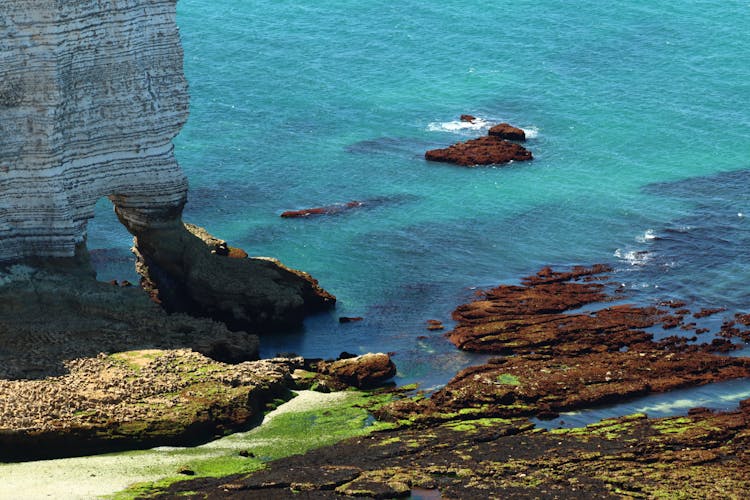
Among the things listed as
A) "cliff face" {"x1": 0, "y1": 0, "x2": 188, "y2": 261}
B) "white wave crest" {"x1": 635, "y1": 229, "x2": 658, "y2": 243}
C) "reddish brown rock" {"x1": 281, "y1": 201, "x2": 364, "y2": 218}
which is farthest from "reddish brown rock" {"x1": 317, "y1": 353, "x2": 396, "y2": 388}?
"reddish brown rock" {"x1": 281, "y1": 201, "x2": 364, "y2": 218}

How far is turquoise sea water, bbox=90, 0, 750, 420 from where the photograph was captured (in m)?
67.2

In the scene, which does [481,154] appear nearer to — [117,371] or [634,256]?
[634,256]

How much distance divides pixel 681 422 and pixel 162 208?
2211 cm

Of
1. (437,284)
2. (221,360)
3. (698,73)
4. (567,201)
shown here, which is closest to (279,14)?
(698,73)

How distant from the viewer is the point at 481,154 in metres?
Result: 83.5

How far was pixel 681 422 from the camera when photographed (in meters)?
51.4

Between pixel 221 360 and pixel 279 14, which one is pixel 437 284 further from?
pixel 279 14

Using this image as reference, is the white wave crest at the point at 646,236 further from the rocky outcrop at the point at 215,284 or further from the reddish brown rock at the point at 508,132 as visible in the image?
the rocky outcrop at the point at 215,284

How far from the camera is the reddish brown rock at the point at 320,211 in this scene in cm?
7556

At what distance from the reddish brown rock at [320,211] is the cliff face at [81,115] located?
1474 cm

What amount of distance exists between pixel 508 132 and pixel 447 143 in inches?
136

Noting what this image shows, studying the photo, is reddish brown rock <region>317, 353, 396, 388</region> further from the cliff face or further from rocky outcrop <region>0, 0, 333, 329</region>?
the cliff face

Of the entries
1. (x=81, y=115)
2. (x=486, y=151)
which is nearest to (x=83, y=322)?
(x=81, y=115)

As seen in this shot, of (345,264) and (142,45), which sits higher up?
(142,45)
